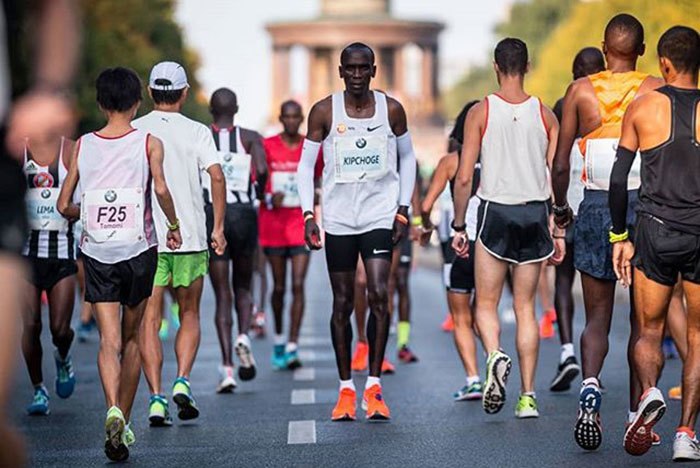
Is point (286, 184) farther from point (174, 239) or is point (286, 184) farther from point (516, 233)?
point (174, 239)

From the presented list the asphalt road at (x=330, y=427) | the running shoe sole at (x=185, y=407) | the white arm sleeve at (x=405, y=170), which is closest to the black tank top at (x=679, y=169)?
the asphalt road at (x=330, y=427)

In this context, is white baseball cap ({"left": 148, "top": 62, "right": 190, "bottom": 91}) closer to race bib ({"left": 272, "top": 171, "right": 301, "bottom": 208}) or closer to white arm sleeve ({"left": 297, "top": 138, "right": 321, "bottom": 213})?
white arm sleeve ({"left": 297, "top": 138, "right": 321, "bottom": 213})

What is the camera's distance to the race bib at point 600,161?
36.4 ft

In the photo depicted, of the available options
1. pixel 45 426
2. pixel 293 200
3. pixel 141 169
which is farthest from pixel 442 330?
pixel 141 169

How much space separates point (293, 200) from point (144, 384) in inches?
91.6

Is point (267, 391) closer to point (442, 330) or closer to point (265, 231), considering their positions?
point (265, 231)

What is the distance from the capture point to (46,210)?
12.9 metres

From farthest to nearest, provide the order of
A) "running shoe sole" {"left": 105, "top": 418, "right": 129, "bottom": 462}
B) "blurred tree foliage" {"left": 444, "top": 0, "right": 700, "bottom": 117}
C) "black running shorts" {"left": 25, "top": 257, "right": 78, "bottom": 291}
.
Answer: "blurred tree foliage" {"left": 444, "top": 0, "right": 700, "bottom": 117}
"black running shorts" {"left": 25, "top": 257, "right": 78, "bottom": 291}
"running shoe sole" {"left": 105, "top": 418, "right": 129, "bottom": 462}

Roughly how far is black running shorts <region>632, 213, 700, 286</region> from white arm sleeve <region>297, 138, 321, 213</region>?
3.00 meters

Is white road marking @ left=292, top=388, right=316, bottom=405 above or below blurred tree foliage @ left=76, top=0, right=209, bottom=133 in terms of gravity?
above

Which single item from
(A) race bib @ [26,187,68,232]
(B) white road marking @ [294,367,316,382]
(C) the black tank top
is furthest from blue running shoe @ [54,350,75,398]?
(C) the black tank top

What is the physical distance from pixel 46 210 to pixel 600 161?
11.7ft

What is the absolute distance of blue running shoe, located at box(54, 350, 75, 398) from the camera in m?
13.5

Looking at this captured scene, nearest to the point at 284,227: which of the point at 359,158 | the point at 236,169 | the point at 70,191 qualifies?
the point at 236,169
